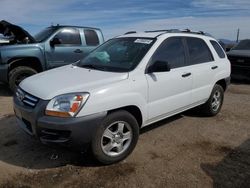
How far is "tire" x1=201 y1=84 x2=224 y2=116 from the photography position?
5979mm

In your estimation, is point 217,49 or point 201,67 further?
point 217,49

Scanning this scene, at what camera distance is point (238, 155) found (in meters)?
4.39

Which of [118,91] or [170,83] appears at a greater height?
[118,91]

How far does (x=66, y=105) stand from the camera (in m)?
3.57

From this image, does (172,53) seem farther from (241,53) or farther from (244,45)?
(244,45)

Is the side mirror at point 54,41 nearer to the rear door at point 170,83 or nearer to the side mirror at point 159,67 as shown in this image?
the rear door at point 170,83

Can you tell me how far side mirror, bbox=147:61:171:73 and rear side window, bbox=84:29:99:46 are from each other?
500 centimetres

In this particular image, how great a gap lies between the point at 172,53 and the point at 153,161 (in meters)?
1.82

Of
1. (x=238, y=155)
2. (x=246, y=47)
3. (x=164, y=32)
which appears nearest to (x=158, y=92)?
(x=164, y=32)

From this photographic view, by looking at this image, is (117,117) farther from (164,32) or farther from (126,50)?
(164,32)

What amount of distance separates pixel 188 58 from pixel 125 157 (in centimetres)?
214

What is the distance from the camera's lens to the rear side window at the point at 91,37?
905 centimetres

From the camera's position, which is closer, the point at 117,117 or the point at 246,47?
the point at 117,117

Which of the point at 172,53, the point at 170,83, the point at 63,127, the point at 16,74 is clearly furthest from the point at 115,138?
the point at 16,74
